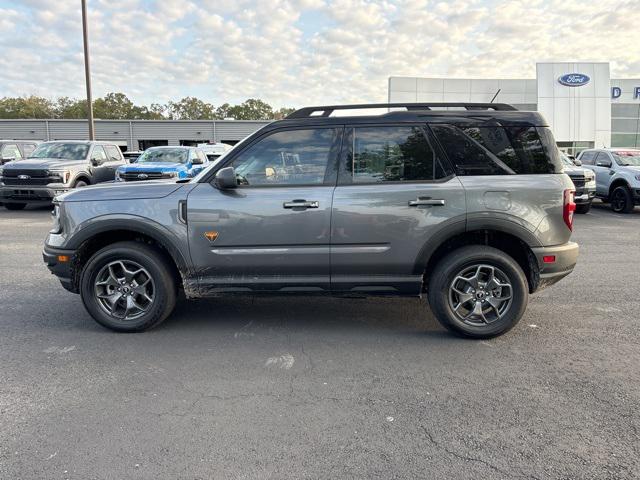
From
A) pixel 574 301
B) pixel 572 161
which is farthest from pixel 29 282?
pixel 572 161

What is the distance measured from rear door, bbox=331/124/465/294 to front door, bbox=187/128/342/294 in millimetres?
139

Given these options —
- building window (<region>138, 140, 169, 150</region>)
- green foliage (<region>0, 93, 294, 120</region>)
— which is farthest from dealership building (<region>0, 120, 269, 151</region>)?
green foliage (<region>0, 93, 294, 120</region>)

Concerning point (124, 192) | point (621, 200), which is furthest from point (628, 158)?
point (124, 192)

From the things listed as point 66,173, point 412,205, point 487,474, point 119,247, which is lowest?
point 487,474

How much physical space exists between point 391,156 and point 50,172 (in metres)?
11.6

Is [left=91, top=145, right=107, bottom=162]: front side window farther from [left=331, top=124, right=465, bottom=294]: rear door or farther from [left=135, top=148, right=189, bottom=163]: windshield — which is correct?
[left=331, top=124, right=465, bottom=294]: rear door

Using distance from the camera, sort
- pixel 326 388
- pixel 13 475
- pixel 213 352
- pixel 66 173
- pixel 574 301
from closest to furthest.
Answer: pixel 13 475 → pixel 326 388 → pixel 213 352 → pixel 574 301 → pixel 66 173

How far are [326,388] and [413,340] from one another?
1209 millimetres

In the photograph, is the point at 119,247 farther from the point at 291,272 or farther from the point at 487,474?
the point at 487,474

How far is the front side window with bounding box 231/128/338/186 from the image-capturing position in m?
4.34

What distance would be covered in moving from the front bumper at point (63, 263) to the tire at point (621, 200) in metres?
14.5

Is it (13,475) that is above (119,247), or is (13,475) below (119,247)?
below

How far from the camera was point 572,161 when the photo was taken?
14.7 m

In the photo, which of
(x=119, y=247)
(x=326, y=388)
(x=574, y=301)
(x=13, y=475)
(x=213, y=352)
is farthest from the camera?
(x=574, y=301)
